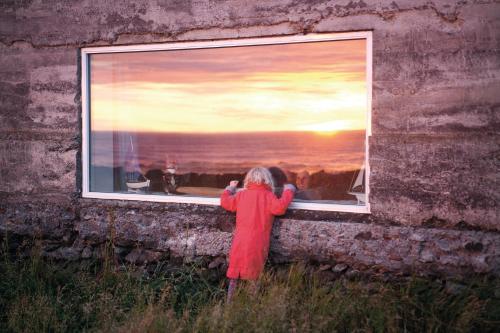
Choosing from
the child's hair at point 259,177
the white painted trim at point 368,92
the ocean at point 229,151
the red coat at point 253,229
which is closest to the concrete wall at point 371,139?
the white painted trim at point 368,92

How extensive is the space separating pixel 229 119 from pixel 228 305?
5.59 meters

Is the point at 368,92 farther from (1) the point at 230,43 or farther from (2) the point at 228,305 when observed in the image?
(2) the point at 228,305

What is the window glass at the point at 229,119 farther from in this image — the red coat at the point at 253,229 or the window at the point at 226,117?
the red coat at the point at 253,229

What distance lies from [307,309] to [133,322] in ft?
4.07

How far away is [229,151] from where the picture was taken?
10336mm

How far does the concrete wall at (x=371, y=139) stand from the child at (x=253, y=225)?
0.82 ft

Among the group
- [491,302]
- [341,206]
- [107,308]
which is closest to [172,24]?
[341,206]

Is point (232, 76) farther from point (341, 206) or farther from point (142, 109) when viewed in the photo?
point (341, 206)

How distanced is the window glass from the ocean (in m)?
0.02

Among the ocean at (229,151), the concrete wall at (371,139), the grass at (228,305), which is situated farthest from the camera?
the ocean at (229,151)

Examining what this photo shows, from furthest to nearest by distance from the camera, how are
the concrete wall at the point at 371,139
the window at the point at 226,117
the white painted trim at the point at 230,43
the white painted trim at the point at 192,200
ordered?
the window at the point at 226,117, the white painted trim at the point at 192,200, the white painted trim at the point at 230,43, the concrete wall at the point at 371,139

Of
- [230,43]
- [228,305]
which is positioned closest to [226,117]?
[230,43]

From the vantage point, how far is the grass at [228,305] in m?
4.24

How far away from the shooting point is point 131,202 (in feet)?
20.6
